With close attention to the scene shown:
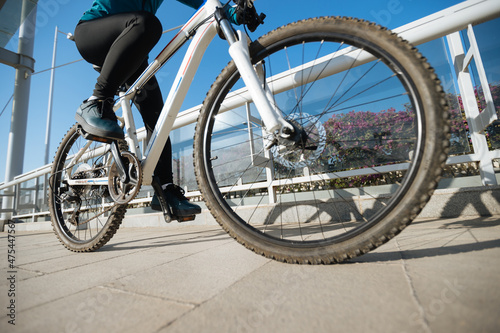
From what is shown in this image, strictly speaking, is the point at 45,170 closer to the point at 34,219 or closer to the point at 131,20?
the point at 34,219

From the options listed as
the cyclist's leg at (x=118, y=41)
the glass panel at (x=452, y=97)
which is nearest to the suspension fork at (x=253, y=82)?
the cyclist's leg at (x=118, y=41)

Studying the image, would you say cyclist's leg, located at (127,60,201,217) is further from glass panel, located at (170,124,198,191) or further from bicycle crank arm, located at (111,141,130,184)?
glass panel, located at (170,124,198,191)

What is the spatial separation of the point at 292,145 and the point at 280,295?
1.92 feet

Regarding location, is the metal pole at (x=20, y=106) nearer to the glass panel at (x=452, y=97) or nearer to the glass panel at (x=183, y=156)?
the glass panel at (x=183, y=156)

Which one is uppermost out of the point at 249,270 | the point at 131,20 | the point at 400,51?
the point at 131,20

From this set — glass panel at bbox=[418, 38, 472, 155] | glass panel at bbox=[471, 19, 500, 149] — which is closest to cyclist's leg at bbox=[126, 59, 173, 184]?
glass panel at bbox=[418, 38, 472, 155]

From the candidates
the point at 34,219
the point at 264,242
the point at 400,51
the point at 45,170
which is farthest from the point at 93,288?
the point at 34,219

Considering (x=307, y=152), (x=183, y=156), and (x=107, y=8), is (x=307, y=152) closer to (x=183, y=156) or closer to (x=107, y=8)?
(x=107, y=8)

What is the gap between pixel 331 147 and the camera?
2.14 meters

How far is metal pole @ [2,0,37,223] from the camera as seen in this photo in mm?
6844

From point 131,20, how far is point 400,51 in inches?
53.1

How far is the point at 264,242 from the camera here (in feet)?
3.02

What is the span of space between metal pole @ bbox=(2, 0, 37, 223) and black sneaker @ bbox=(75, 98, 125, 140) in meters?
8.00

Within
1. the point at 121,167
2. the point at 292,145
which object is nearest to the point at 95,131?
the point at 121,167
